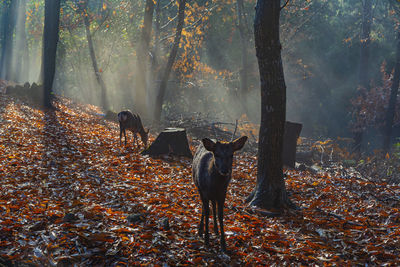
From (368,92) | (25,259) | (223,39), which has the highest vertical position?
(223,39)

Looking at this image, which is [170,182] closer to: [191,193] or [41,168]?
[191,193]

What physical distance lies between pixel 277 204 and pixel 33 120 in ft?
38.3

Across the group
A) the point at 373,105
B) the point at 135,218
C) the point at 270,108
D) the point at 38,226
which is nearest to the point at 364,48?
the point at 373,105

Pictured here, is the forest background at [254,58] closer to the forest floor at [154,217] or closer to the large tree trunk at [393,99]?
the large tree trunk at [393,99]

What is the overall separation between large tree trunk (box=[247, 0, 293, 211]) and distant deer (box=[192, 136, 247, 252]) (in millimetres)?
2123

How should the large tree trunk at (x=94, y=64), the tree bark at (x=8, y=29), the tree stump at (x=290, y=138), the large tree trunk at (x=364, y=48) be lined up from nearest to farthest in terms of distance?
the tree stump at (x=290, y=138), the large tree trunk at (x=364, y=48), the large tree trunk at (x=94, y=64), the tree bark at (x=8, y=29)

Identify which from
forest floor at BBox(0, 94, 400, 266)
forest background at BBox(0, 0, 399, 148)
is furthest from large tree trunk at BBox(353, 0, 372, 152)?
forest floor at BBox(0, 94, 400, 266)

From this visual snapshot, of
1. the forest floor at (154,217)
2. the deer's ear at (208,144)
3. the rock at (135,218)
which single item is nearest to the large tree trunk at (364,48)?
the forest floor at (154,217)

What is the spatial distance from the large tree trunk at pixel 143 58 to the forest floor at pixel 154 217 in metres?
11.5

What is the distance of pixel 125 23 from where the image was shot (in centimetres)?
3297

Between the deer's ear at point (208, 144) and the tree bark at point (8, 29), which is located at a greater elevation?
the tree bark at point (8, 29)

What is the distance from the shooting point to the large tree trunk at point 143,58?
811 inches

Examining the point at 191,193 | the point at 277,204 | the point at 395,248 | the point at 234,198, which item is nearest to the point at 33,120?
the point at 191,193

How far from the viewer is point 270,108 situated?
7.50m
